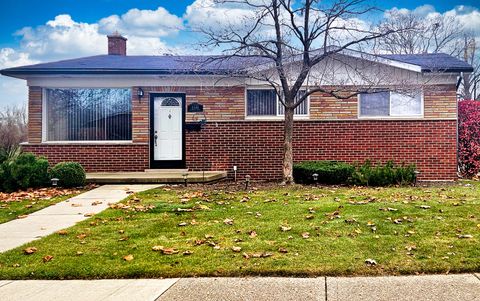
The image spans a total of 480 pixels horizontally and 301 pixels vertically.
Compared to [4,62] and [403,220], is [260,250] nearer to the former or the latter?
[403,220]

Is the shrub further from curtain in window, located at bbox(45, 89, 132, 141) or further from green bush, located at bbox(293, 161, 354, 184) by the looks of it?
green bush, located at bbox(293, 161, 354, 184)

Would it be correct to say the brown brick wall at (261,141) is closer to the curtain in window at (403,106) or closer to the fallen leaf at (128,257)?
the curtain in window at (403,106)

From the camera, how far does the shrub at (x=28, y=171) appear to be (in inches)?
429

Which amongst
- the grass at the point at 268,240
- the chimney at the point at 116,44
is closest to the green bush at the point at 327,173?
the grass at the point at 268,240

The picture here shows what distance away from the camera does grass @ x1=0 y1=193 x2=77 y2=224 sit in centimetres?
801

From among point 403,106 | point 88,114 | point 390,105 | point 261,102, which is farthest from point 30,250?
point 403,106

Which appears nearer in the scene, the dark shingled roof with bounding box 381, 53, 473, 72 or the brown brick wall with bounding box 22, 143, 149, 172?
the dark shingled roof with bounding box 381, 53, 473, 72

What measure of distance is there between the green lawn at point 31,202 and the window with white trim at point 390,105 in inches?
338

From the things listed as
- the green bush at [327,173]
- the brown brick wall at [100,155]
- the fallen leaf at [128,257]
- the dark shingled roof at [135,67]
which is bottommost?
the fallen leaf at [128,257]

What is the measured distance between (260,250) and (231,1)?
729 cm

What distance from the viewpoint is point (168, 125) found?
A: 13.8 m

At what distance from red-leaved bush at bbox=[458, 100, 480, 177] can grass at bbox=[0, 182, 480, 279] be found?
632 cm

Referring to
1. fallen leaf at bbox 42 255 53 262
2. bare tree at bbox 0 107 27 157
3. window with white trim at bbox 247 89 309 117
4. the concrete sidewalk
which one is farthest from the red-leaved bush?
bare tree at bbox 0 107 27 157

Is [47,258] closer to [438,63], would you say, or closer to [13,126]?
[438,63]
